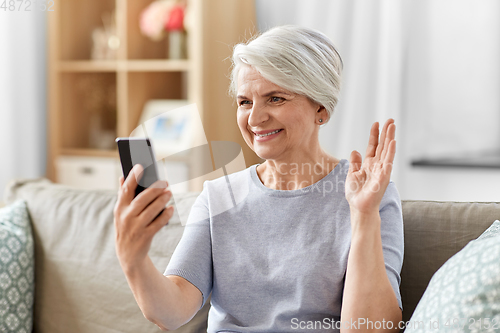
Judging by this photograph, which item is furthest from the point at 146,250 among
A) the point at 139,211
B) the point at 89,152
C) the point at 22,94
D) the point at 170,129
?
the point at 22,94

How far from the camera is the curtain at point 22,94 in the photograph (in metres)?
2.70

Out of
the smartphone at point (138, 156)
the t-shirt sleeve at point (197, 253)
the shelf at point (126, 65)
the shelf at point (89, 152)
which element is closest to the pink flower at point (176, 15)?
the shelf at point (126, 65)

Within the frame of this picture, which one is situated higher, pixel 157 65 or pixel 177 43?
pixel 177 43

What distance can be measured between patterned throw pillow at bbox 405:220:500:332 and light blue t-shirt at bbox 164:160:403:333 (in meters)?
0.13

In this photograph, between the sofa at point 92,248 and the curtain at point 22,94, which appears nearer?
the sofa at point 92,248

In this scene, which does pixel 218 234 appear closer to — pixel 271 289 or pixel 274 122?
pixel 271 289

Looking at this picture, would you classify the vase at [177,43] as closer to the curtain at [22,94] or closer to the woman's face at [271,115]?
the curtain at [22,94]

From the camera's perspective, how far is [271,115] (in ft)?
3.76

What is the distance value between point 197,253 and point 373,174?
0.44 m

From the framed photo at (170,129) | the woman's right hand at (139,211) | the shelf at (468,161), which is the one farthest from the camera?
the shelf at (468,161)

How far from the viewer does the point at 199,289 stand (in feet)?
3.69

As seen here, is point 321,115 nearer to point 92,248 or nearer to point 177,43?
point 92,248

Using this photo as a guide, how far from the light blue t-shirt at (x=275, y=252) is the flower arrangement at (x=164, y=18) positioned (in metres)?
1.60

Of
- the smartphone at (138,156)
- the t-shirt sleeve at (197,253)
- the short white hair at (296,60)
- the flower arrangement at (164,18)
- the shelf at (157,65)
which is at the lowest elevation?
the t-shirt sleeve at (197,253)
